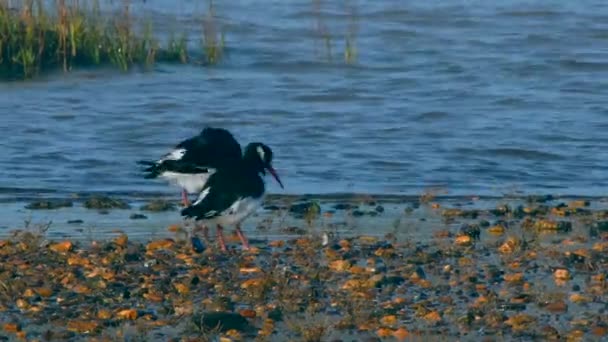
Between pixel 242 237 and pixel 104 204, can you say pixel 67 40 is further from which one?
pixel 242 237

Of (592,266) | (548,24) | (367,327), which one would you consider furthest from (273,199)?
(548,24)

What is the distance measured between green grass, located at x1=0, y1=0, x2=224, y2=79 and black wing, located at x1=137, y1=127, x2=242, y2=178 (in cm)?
607

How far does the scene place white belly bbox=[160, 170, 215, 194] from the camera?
975 cm

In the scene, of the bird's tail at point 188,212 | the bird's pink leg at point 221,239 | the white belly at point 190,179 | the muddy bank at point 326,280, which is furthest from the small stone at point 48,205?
the bird's tail at point 188,212

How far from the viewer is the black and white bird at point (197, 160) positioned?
970cm

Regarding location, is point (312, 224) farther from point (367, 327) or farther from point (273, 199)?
point (367, 327)

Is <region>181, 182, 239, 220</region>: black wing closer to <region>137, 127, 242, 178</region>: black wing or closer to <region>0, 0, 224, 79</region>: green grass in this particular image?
<region>137, 127, 242, 178</region>: black wing

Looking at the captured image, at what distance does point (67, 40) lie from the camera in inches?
658

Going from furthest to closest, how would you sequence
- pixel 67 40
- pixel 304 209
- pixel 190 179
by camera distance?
pixel 67 40 → pixel 304 209 → pixel 190 179

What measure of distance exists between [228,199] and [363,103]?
7.01m

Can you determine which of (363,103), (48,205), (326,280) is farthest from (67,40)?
(326,280)

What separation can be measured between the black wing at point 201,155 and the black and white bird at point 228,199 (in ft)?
0.79

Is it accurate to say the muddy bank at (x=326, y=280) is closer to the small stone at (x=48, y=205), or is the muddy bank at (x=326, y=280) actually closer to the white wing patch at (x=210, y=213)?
the white wing patch at (x=210, y=213)

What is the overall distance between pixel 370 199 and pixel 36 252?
3.24 meters
